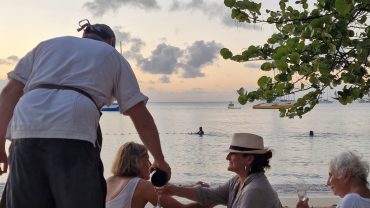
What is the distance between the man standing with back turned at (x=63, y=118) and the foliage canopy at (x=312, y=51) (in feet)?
4.85

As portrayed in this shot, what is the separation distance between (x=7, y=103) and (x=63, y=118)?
18.3 inches

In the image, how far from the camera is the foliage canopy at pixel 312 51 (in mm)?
4105

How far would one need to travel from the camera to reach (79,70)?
2.83 meters

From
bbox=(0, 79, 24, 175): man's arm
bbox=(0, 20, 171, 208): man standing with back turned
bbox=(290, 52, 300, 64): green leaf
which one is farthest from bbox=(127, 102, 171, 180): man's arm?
bbox=(290, 52, 300, 64): green leaf

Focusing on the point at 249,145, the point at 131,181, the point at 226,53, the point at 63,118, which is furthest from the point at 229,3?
the point at 63,118

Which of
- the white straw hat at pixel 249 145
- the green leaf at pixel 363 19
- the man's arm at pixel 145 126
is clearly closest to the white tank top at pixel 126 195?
the white straw hat at pixel 249 145

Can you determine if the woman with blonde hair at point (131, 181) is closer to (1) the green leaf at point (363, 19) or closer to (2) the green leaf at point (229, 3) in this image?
(2) the green leaf at point (229, 3)

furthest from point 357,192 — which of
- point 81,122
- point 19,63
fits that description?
point 19,63

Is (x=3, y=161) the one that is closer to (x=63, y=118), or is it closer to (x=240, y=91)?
(x=63, y=118)

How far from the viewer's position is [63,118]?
8.89 ft

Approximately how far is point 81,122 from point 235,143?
70.6 inches

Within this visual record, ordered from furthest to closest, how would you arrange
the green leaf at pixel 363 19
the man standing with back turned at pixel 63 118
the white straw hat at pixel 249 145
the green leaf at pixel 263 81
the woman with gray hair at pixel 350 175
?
the green leaf at pixel 263 81
the green leaf at pixel 363 19
the white straw hat at pixel 249 145
the woman with gray hair at pixel 350 175
the man standing with back turned at pixel 63 118

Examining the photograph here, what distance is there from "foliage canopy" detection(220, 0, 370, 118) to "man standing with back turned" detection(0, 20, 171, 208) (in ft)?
4.85

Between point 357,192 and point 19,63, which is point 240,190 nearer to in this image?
point 357,192
